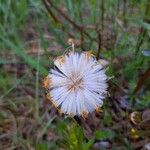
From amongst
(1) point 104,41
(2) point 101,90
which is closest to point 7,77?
(1) point 104,41

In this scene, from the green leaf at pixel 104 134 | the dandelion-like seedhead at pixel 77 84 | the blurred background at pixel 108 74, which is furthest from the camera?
the blurred background at pixel 108 74

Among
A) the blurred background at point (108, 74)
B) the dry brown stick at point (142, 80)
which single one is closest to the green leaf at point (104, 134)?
the blurred background at point (108, 74)

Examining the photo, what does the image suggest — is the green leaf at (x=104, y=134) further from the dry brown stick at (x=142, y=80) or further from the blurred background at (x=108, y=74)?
the dry brown stick at (x=142, y=80)

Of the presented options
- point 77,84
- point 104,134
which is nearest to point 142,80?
point 104,134

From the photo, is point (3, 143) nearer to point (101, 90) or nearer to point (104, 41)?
point (104, 41)

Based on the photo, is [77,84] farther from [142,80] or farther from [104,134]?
[142,80]

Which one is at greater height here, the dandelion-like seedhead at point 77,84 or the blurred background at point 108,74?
the dandelion-like seedhead at point 77,84
